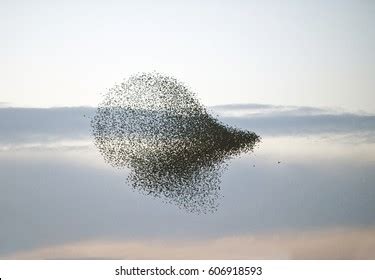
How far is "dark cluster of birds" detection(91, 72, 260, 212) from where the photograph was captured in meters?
3.17

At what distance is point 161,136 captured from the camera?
10.5 ft

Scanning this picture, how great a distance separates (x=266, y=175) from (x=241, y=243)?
1.19ft

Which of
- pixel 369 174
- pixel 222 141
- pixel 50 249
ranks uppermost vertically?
pixel 222 141

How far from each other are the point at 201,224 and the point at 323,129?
30.5 inches

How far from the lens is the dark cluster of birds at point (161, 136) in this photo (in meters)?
3.17

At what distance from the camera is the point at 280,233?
10.3 ft

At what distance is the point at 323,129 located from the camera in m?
3.16

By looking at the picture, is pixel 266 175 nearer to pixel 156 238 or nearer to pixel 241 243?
pixel 241 243
